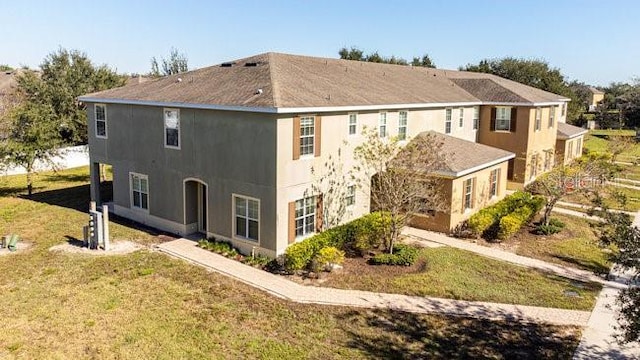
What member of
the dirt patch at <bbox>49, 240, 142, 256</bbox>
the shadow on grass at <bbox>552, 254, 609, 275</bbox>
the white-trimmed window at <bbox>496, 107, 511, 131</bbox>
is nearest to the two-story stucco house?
the dirt patch at <bbox>49, 240, 142, 256</bbox>

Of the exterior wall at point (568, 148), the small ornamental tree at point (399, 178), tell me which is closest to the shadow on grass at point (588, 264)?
the small ornamental tree at point (399, 178)

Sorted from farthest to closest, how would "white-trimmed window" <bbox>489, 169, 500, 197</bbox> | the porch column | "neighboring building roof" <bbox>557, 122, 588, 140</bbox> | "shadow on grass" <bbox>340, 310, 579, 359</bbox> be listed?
"neighboring building roof" <bbox>557, 122, 588, 140</bbox>, "white-trimmed window" <bbox>489, 169, 500, 197</bbox>, the porch column, "shadow on grass" <bbox>340, 310, 579, 359</bbox>

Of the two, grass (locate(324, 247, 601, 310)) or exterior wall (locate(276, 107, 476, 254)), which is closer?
grass (locate(324, 247, 601, 310))

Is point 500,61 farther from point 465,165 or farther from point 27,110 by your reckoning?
point 27,110

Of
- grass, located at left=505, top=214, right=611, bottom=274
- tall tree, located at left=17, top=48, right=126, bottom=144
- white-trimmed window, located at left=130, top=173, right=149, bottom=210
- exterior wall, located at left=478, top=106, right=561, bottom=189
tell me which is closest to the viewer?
grass, located at left=505, top=214, right=611, bottom=274

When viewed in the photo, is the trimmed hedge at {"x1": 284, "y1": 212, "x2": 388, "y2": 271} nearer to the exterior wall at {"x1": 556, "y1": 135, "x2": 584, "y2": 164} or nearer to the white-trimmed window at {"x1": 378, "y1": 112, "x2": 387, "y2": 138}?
the white-trimmed window at {"x1": 378, "y1": 112, "x2": 387, "y2": 138}

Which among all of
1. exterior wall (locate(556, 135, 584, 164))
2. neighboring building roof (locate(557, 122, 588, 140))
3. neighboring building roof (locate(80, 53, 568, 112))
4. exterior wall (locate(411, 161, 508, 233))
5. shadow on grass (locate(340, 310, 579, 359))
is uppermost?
neighboring building roof (locate(80, 53, 568, 112))

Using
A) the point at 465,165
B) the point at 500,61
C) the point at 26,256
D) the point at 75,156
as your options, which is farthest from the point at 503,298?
the point at 500,61
